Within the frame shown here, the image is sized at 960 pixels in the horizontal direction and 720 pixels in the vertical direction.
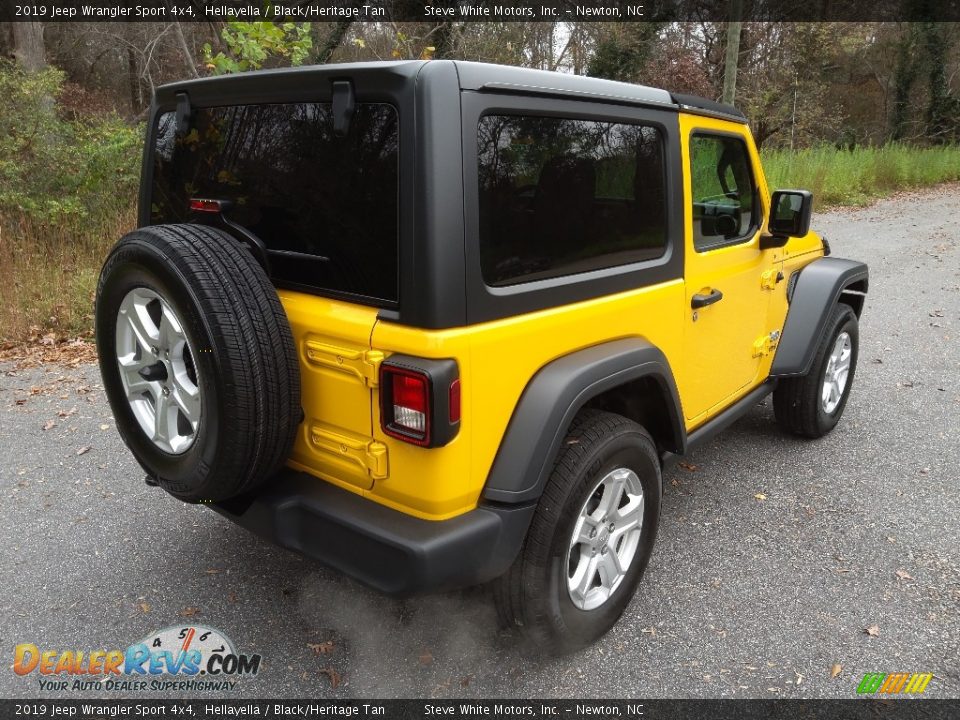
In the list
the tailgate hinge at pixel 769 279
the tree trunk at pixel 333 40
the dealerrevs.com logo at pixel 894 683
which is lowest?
the dealerrevs.com logo at pixel 894 683

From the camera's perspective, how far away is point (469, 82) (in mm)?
1983

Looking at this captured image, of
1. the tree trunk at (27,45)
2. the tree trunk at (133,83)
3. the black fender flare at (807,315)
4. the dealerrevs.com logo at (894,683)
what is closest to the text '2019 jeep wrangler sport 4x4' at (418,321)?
the dealerrevs.com logo at (894,683)

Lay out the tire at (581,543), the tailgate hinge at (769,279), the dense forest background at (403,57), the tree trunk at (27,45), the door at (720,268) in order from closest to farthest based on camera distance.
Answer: the tire at (581,543)
the door at (720,268)
the tailgate hinge at (769,279)
the dense forest background at (403,57)
the tree trunk at (27,45)

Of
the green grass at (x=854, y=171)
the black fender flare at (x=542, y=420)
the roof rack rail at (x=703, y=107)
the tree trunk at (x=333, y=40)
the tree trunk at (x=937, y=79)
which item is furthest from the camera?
the tree trunk at (x=937, y=79)

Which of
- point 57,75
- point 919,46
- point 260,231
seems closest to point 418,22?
point 57,75

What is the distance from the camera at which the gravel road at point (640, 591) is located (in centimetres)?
250

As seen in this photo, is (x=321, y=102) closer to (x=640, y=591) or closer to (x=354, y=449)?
(x=354, y=449)

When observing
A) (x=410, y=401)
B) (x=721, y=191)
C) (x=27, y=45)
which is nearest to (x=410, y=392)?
(x=410, y=401)

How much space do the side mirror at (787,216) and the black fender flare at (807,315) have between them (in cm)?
57

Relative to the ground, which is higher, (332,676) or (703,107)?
(703,107)

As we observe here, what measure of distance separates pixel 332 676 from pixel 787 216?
2871 mm

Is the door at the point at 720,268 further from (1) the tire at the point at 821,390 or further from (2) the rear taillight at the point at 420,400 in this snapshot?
(2) the rear taillight at the point at 420,400

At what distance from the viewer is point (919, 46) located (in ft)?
80.3

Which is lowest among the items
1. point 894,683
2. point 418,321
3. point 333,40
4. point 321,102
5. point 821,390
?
point 894,683
